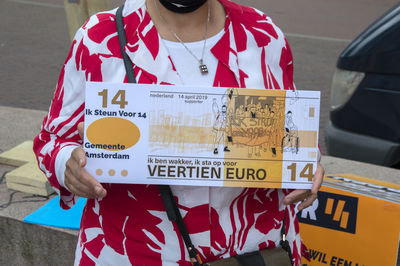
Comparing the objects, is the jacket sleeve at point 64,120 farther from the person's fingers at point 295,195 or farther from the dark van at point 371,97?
the dark van at point 371,97

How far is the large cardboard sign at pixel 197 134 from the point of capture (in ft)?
4.51

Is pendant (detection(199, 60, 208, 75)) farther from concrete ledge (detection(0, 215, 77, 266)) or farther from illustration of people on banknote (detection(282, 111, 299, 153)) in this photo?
concrete ledge (detection(0, 215, 77, 266))

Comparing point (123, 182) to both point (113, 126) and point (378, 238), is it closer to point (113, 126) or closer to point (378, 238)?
point (113, 126)

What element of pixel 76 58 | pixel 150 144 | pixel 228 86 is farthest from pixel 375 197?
pixel 76 58

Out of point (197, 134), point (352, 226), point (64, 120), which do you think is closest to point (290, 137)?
point (197, 134)

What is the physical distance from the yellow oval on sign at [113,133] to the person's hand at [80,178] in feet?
0.17

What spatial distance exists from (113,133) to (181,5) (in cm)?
42

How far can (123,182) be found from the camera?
4.59 ft

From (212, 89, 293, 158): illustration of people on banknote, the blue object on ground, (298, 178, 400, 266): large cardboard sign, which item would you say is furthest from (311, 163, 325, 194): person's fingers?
the blue object on ground

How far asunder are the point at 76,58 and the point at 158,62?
23cm

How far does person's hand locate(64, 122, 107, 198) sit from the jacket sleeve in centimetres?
4

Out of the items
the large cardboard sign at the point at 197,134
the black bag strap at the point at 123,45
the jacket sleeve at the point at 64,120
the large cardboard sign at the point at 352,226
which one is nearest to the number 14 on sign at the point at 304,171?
the large cardboard sign at the point at 197,134

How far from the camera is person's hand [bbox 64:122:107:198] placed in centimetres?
137

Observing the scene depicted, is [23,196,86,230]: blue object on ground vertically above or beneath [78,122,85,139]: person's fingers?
beneath
